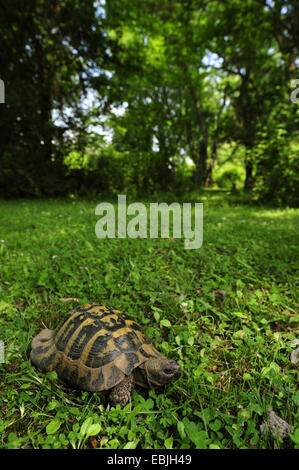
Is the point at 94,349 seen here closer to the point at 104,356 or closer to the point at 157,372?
the point at 104,356

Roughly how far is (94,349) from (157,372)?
502mm

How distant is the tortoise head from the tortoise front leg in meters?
0.09

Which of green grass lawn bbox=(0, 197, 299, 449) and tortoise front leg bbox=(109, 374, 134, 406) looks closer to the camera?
green grass lawn bbox=(0, 197, 299, 449)

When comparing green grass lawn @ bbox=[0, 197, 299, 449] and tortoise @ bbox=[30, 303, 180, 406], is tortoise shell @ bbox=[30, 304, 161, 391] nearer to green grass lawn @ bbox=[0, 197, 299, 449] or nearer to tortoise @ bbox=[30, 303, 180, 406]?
tortoise @ bbox=[30, 303, 180, 406]

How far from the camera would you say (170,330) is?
2.27m

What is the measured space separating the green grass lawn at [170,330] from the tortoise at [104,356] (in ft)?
0.32

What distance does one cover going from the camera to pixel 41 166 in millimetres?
10617

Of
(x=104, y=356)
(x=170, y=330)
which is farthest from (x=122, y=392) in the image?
(x=170, y=330)

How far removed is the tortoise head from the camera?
5.31 ft

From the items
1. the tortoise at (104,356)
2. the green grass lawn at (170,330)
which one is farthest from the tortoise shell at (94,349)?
the green grass lawn at (170,330)

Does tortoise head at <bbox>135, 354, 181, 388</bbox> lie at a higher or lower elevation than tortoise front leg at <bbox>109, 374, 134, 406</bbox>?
higher

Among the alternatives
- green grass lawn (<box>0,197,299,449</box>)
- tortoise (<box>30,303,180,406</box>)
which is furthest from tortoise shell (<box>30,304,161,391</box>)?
green grass lawn (<box>0,197,299,449</box>)
